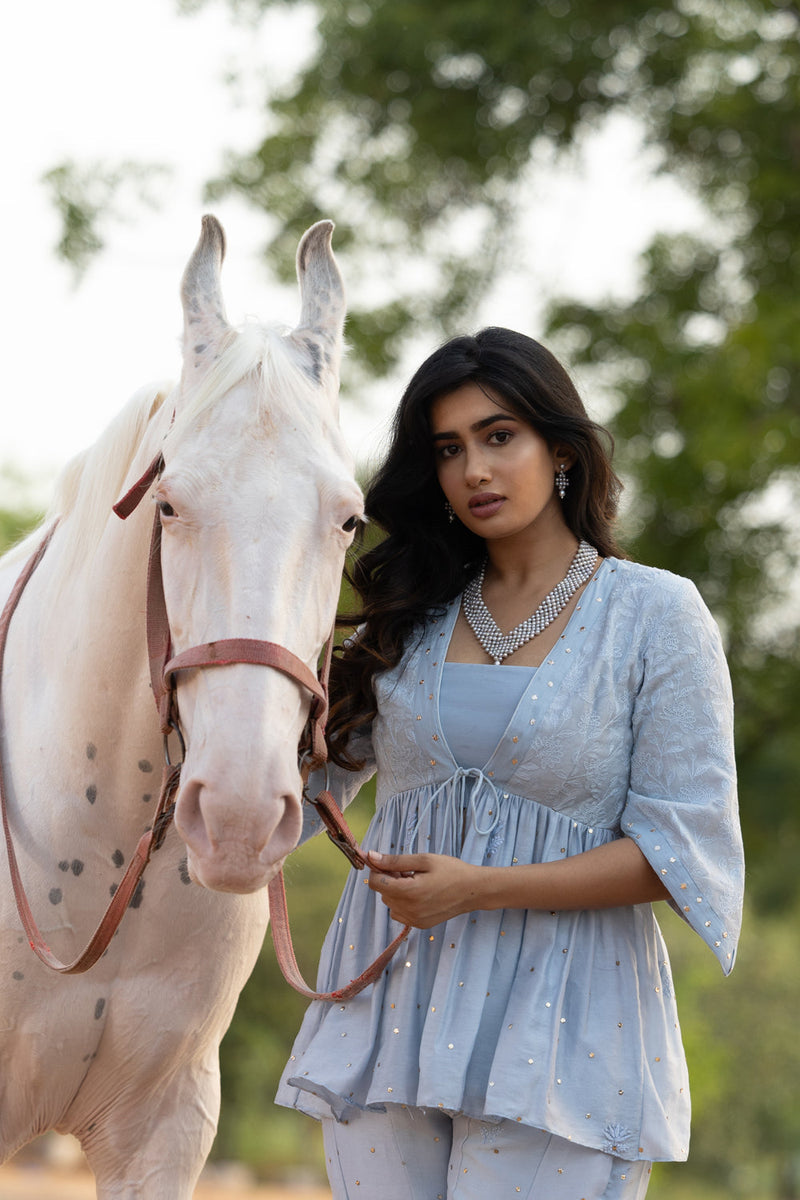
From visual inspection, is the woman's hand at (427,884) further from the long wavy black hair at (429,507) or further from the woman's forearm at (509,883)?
the long wavy black hair at (429,507)

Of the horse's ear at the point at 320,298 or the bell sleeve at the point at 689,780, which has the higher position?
the horse's ear at the point at 320,298

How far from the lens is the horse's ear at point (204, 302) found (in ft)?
6.72

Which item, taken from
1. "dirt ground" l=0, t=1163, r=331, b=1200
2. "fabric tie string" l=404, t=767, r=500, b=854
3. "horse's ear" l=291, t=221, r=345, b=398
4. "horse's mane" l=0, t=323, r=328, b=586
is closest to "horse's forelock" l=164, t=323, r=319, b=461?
"horse's mane" l=0, t=323, r=328, b=586

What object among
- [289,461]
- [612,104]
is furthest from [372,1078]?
[612,104]

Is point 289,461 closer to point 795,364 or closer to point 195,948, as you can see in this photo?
point 195,948

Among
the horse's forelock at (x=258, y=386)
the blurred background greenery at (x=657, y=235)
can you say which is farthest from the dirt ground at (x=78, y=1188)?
the horse's forelock at (x=258, y=386)

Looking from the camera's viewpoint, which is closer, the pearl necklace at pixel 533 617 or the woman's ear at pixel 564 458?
the pearl necklace at pixel 533 617

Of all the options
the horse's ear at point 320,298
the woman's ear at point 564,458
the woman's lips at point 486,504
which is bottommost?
the woman's lips at point 486,504

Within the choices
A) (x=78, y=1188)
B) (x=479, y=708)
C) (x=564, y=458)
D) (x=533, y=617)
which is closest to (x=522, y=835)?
(x=479, y=708)

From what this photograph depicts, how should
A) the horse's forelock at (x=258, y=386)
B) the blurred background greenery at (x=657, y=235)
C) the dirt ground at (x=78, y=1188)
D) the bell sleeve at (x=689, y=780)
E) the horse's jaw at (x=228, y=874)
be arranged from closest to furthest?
the horse's jaw at (x=228, y=874)
the horse's forelock at (x=258, y=386)
the bell sleeve at (x=689, y=780)
the blurred background greenery at (x=657, y=235)
the dirt ground at (x=78, y=1188)

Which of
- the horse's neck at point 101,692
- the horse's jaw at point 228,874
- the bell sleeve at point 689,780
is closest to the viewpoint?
the horse's jaw at point 228,874

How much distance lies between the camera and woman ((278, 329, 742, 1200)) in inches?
78.2

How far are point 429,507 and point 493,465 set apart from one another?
11.9 inches

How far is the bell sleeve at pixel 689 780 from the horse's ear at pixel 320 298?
744 mm
